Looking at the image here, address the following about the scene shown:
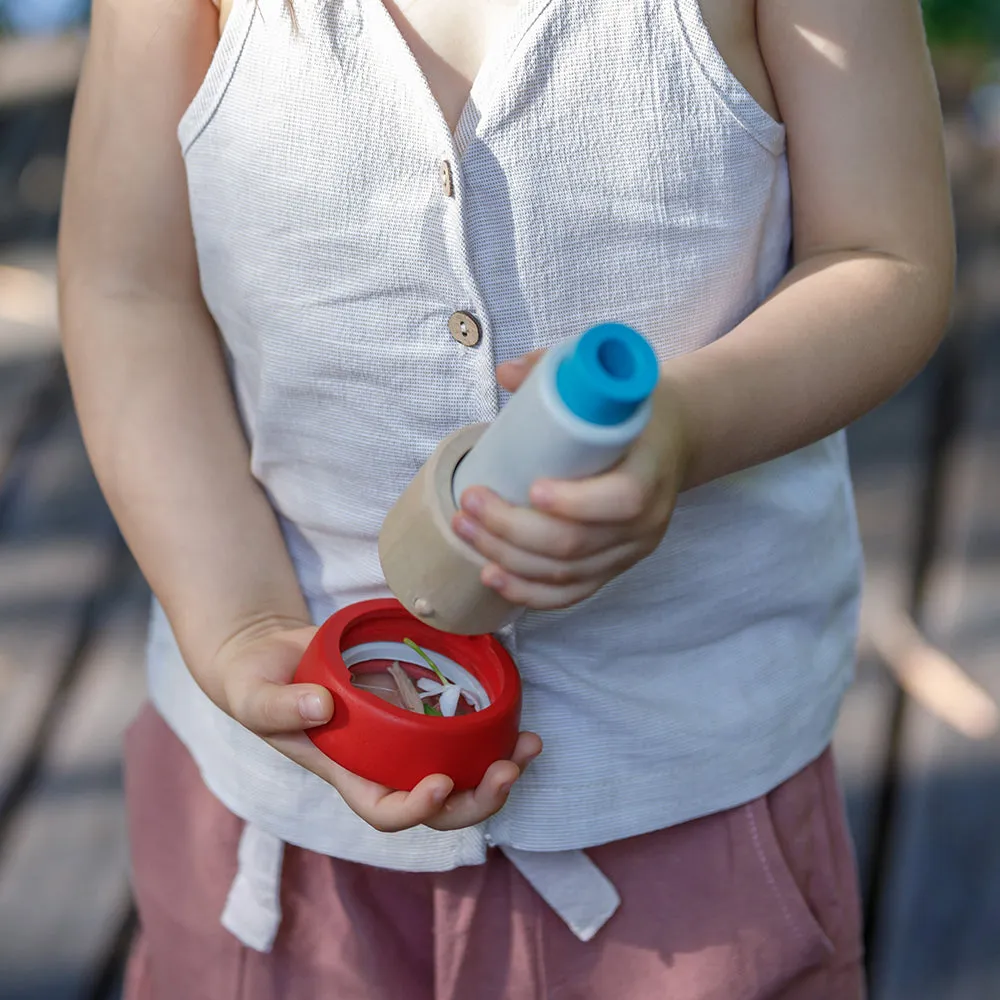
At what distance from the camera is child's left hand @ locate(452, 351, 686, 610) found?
1.59 feet

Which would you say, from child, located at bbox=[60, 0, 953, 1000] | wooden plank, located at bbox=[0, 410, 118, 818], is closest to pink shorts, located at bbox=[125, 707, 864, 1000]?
child, located at bbox=[60, 0, 953, 1000]

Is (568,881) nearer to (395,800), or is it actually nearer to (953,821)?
(395,800)

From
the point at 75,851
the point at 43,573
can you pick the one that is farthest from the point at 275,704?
the point at 43,573

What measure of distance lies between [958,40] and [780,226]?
1.74 m

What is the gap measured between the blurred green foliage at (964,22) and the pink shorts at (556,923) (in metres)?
1.74

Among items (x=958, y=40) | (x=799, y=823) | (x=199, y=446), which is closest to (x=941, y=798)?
(x=799, y=823)

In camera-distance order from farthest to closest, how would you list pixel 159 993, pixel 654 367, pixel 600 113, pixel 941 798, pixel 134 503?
pixel 941 798 → pixel 159 993 → pixel 134 503 → pixel 600 113 → pixel 654 367

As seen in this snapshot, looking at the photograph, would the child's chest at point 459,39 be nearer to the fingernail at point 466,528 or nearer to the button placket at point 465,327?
the button placket at point 465,327

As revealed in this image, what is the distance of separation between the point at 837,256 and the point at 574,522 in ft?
0.73

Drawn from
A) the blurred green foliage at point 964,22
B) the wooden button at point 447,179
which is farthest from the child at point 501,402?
the blurred green foliage at point 964,22

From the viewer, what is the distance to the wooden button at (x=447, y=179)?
0.58 m

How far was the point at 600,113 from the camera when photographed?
592 millimetres

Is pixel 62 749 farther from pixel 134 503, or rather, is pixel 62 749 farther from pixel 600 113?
pixel 600 113

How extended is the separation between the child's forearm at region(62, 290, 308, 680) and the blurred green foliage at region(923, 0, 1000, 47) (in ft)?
5.94
